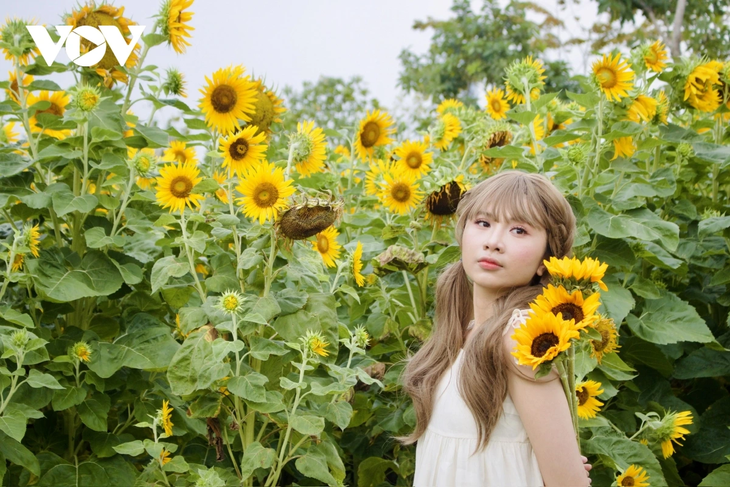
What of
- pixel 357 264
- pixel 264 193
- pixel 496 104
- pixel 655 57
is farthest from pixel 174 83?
pixel 655 57

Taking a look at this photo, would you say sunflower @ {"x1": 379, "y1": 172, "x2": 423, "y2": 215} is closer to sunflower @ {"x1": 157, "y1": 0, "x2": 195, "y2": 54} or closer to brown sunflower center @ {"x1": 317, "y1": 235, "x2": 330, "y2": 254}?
brown sunflower center @ {"x1": 317, "y1": 235, "x2": 330, "y2": 254}

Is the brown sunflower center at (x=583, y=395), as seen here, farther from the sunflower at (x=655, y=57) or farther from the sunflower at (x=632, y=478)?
the sunflower at (x=655, y=57)

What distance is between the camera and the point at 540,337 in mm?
1426

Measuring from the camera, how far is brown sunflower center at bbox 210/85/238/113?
2129 millimetres

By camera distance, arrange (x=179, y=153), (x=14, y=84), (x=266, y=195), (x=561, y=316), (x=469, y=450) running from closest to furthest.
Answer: (x=561, y=316), (x=469, y=450), (x=266, y=195), (x=14, y=84), (x=179, y=153)

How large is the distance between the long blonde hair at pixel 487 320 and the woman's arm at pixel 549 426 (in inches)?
2.8

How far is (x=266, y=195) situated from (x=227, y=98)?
396 millimetres

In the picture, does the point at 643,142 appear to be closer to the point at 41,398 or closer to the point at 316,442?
the point at 316,442

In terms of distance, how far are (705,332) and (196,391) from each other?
1.41 m

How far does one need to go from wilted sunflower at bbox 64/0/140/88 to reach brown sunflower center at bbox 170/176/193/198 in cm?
51

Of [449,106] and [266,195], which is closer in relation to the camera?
[266,195]

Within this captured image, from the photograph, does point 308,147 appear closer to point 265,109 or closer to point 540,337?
point 265,109

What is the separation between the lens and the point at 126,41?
2357 mm

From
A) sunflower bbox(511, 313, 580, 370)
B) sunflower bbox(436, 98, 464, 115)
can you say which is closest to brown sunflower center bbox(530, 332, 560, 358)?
sunflower bbox(511, 313, 580, 370)
